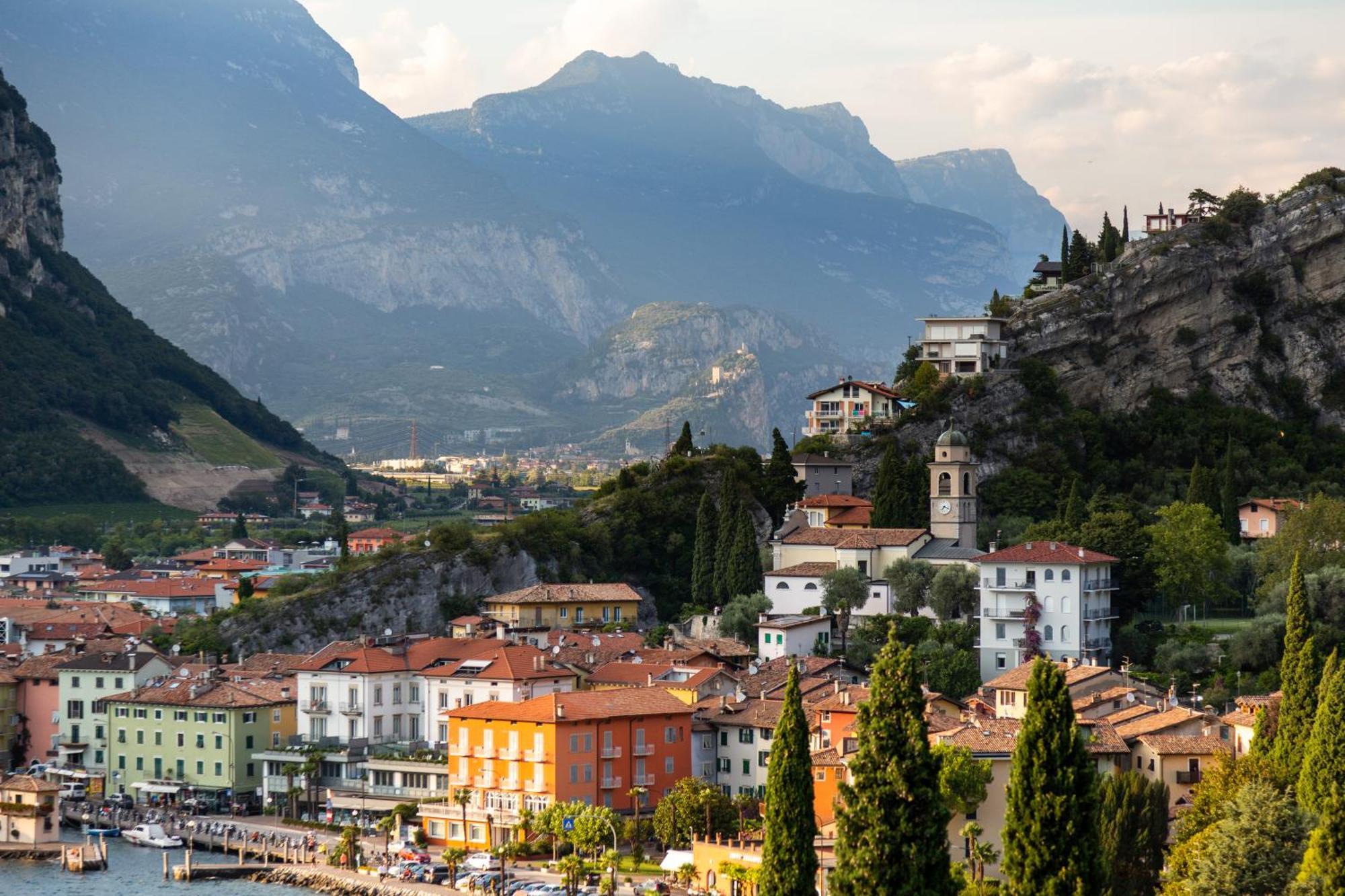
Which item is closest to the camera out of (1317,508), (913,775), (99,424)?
(913,775)

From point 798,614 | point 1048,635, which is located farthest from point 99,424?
point 1048,635

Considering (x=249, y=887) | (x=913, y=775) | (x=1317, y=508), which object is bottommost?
(x=249, y=887)

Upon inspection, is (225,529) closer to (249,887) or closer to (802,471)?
(802,471)

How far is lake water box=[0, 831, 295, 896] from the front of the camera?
7438 cm

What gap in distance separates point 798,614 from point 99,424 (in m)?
105

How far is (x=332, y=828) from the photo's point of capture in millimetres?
81875

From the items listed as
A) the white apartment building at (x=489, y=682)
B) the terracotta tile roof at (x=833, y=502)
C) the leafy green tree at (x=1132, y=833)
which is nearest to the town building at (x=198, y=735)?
the white apartment building at (x=489, y=682)

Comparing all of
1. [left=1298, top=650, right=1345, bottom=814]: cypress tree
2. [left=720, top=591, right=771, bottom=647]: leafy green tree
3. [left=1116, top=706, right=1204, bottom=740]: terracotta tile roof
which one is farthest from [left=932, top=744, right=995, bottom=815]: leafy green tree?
[left=720, top=591, right=771, bottom=647]: leafy green tree

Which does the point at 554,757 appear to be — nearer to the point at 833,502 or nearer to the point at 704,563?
the point at 704,563

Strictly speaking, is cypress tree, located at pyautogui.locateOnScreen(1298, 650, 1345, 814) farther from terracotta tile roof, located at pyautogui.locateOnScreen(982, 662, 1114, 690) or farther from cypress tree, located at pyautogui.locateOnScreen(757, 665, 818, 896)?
terracotta tile roof, located at pyautogui.locateOnScreen(982, 662, 1114, 690)

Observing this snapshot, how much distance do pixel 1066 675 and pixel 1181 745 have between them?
7.69 metres

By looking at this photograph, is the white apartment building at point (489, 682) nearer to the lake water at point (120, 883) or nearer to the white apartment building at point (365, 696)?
the white apartment building at point (365, 696)

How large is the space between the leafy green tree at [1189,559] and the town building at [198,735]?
34.9m

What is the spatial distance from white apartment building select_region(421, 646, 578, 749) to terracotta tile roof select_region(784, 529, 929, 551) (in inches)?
673
